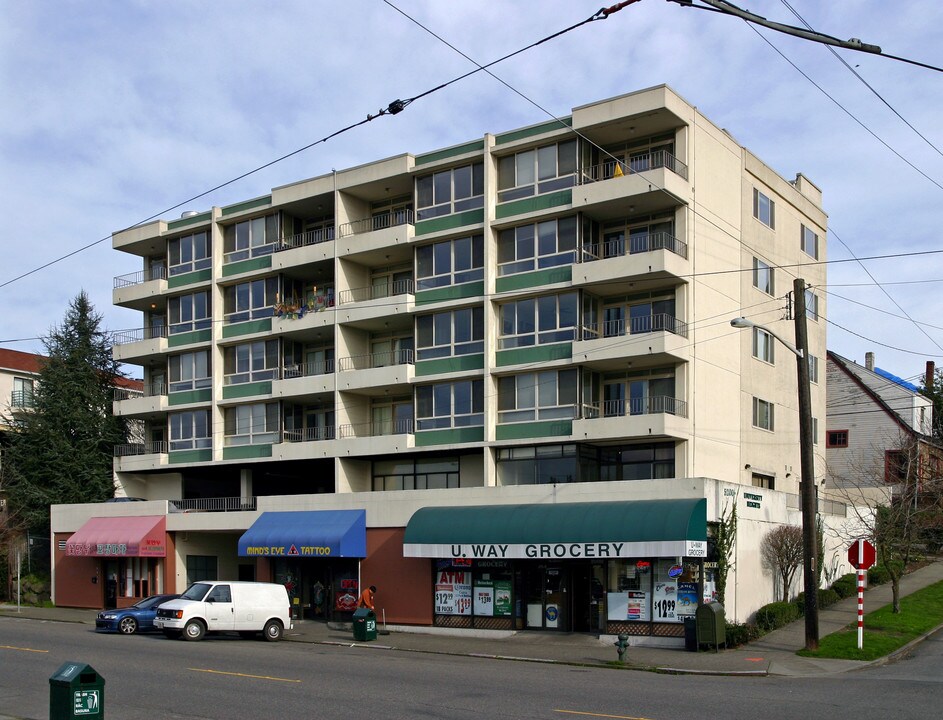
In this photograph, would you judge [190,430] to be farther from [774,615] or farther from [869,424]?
[869,424]

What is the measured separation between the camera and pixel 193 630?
104 ft

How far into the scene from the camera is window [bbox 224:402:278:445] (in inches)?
1810

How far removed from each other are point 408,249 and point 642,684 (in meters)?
24.2

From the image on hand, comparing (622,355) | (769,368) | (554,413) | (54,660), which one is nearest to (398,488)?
(554,413)

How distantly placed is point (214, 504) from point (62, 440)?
12.2m

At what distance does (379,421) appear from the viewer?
145 ft

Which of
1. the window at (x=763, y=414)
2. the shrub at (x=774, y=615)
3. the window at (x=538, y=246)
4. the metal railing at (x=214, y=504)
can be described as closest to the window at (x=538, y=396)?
the window at (x=538, y=246)

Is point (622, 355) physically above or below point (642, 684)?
above

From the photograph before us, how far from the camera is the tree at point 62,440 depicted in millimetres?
54031

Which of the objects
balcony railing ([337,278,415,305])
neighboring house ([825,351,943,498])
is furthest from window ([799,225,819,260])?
balcony railing ([337,278,415,305])

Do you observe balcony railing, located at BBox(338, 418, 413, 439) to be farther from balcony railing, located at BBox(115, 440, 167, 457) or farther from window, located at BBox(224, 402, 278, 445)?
balcony railing, located at BBox(115, 440, 167, 457)

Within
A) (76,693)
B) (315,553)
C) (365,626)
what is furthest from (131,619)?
(76,693)

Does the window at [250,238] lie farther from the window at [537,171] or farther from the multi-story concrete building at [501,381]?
the window at [537,171]

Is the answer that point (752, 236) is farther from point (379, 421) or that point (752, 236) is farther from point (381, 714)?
point (381, 714)
